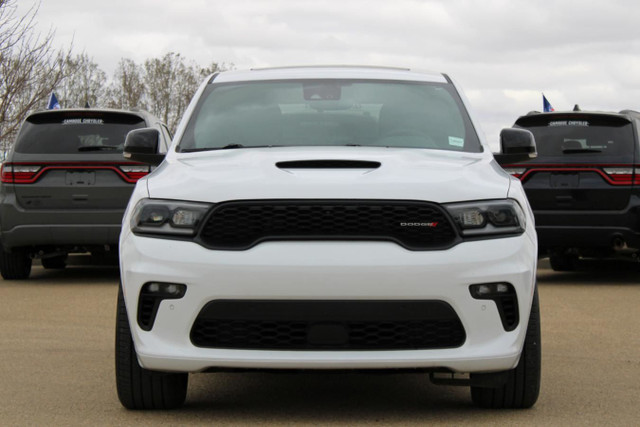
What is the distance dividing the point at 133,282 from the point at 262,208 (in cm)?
68

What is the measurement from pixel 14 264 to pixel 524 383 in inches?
366

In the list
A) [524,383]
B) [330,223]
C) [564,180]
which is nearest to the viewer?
[330,223]

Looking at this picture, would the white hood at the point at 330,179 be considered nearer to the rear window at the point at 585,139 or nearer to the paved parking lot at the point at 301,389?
the paved parking lot at the point at 301,389

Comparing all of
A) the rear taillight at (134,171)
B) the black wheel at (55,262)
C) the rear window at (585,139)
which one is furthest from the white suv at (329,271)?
the black wheel at (55,262)

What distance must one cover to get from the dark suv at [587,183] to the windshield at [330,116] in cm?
656

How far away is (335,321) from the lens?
5.56 meters

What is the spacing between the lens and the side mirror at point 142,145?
6973 mm

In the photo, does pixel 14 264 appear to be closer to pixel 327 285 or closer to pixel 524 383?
pixel 524 383

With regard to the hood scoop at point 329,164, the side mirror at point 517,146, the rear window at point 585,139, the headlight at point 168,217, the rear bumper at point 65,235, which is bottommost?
the rear bumper at point 65,235

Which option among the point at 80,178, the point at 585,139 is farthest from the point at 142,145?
the point at 585,139

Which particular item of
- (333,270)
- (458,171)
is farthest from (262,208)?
(458,171)

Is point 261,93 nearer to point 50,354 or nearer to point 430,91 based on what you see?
point 430,91

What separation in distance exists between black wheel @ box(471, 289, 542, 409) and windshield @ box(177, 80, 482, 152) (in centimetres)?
117

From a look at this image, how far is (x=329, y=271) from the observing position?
5488 millimetres
